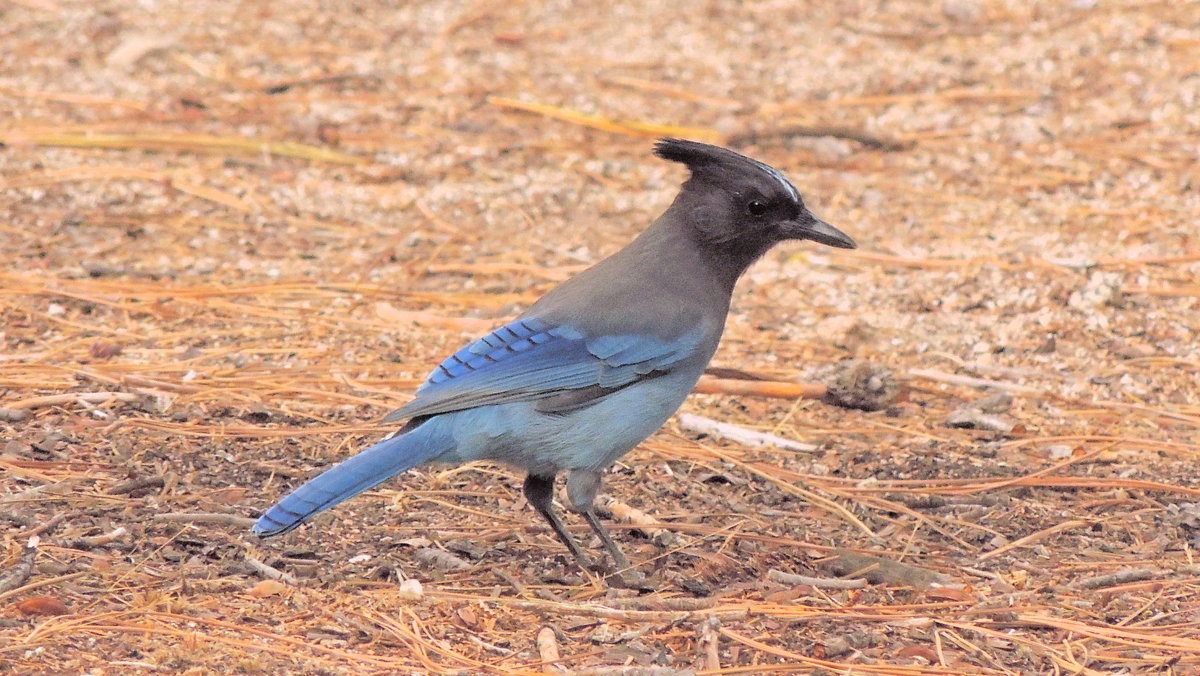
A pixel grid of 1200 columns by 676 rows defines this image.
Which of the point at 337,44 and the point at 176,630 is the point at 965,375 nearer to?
the point at 176,630

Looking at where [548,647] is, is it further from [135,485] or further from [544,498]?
[135,485]

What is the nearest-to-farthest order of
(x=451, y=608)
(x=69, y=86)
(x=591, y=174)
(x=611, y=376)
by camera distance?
(x=451, y=608), (x=611, y=376), (x=591, y=174), (x=69, y=86)

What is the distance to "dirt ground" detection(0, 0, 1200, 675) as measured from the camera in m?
3.13

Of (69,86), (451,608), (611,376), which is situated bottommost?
(69,86)

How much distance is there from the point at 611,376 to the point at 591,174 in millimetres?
2975

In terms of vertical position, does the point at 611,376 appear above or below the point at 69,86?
above

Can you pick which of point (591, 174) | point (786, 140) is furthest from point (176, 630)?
point (786, 140)

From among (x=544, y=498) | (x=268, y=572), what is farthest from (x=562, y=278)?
(x=268, y=572)

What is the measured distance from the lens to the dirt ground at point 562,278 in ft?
10.3

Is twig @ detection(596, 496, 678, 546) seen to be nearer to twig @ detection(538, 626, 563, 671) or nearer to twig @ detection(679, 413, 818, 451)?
twig @ detection(679, 413, 818, 451)

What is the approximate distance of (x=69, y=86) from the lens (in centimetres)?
701

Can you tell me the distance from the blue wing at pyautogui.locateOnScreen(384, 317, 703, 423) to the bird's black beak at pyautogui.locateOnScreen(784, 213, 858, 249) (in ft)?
1.42

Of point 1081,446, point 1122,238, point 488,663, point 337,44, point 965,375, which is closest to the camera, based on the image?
point 488,663

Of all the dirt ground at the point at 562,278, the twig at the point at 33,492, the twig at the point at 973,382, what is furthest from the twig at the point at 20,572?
the twig at the point at 973,382
